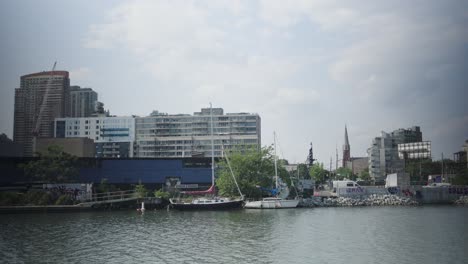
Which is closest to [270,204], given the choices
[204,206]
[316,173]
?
[204,206]

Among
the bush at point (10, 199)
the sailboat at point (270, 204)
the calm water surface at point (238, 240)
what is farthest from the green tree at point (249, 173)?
the bush at point (10, 199)

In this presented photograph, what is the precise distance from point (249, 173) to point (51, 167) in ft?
145

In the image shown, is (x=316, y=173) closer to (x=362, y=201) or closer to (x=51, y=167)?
(x=362, y=201)

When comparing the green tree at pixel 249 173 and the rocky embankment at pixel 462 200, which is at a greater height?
the green tree at pixel 249 173

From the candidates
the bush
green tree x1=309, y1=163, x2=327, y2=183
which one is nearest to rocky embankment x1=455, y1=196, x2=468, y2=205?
green tree x1=309, y1=163, x2=327, y2=183

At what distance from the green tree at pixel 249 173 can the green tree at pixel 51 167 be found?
34.2 meters

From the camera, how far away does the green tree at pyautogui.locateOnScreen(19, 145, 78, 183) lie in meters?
96.8

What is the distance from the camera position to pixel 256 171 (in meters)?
105

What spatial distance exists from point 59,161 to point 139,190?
19.3 metres

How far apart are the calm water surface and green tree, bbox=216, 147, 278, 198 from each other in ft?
101

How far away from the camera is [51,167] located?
96625 millimetres

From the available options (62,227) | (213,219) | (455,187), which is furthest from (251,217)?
(455,187)

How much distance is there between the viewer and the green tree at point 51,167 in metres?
96.8

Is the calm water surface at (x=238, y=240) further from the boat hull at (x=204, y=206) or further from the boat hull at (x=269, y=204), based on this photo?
the boat hull at (x=269, y=204)
